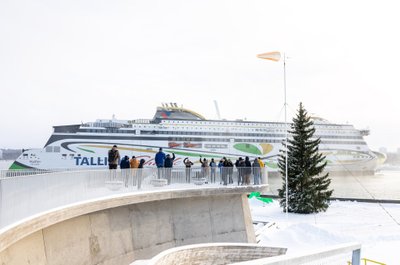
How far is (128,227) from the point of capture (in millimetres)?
11250

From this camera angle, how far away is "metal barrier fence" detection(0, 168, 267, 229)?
641 cm

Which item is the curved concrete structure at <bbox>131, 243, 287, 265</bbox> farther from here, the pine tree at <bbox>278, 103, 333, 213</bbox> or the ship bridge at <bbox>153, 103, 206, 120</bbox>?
the ship bridge at <bbox>153, 103, 206, 120</bbox>

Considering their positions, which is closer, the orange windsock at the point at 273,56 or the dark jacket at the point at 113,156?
the dark jacket at the point at 113,156

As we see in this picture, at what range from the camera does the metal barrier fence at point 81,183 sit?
6413mm

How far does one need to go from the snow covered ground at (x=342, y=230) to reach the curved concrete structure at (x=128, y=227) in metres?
3.00

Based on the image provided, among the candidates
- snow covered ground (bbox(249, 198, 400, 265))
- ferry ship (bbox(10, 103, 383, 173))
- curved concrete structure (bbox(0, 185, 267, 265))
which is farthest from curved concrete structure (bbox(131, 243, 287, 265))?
ferry ship (bbox(10, 103, 383, 173))

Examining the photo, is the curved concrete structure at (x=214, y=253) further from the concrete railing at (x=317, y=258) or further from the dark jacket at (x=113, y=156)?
the concrete railing at (x=317, y=258)

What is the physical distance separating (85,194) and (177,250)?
114 inches

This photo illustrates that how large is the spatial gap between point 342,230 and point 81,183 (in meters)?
16.8

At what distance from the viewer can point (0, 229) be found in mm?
5793

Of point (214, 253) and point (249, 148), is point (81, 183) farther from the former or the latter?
point (249, 148)

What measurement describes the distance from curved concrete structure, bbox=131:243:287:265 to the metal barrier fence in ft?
8.12

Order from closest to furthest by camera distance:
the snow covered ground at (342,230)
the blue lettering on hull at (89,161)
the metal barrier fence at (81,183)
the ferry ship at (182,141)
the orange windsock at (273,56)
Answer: the metal barrier fence at (81,183), the snow covered ground at (342,230), the orange windsock at (273,56), the ferry ship at (182,141), the blue lettering on hull at (89,161)

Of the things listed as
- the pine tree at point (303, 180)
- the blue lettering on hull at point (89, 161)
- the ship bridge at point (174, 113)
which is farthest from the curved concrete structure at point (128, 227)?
the ship bridge at point (174, 113)
